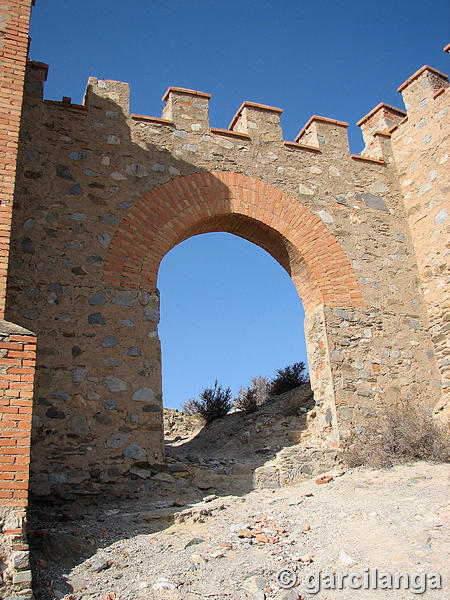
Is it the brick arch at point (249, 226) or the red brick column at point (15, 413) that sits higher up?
the brick arch at point (249, 226)

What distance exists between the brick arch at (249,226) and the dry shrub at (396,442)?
1902 millimetres

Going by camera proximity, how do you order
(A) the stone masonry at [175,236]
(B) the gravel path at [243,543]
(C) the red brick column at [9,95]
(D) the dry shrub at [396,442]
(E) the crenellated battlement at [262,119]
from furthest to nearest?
(E) the crenellated battlement at [262,119] < (D) the dry shrub at [396,442] < (A) the stone masonry at [175,236] < (C) the red brick column at [9,95] < (B) the gravel path at [243,543]

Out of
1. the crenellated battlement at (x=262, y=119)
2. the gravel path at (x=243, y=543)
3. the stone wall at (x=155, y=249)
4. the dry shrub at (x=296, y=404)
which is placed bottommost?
the gravel path at (x=243, y=543)

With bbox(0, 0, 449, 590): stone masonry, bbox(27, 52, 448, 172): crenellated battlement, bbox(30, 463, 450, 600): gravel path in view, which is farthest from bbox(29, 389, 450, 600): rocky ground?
bbox(27, 52, 448, 172): crenellated battlement

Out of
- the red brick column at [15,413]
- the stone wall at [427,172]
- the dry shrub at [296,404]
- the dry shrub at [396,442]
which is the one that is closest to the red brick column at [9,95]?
the red brick column at [15,413]

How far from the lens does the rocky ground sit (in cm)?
389

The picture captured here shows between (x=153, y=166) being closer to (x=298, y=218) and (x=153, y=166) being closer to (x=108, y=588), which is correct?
(x=298, y=218)

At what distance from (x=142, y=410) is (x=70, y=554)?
2291 millimetres

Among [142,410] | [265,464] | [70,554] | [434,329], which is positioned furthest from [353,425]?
[70,554]

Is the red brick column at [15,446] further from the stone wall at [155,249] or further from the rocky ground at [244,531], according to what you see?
the stone wall at [155,249]

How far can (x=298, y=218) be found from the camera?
28.1 ft

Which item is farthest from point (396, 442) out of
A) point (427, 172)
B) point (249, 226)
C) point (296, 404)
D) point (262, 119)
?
point (262, 119)

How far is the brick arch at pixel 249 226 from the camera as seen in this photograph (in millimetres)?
7559

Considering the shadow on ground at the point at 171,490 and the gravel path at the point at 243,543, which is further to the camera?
the shadow on ground at the point at 171,490
